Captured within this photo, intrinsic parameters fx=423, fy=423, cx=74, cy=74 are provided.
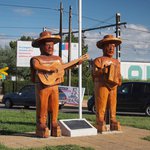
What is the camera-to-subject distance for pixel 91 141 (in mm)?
10047

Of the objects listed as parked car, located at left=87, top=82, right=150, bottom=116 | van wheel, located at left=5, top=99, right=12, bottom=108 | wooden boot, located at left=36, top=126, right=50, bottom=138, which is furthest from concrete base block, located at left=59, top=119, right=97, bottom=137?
van wheel, located at left=5, top=99, right=12, bottom=108

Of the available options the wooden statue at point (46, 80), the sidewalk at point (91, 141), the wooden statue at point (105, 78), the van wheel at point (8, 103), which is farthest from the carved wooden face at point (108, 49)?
the van wheel at point (8, 103)

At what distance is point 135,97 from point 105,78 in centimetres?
1000

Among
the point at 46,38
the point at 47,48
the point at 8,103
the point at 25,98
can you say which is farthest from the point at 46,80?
the point at 8,103

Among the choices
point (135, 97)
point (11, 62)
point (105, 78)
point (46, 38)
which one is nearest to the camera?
point (46, 38)

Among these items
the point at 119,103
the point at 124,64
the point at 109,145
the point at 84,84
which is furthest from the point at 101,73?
the point at 124,64

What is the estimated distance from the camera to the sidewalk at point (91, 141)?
9328 millimetres

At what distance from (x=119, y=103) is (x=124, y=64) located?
50298mm

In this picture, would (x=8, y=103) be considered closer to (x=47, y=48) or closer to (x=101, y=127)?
(x=101, y=127)

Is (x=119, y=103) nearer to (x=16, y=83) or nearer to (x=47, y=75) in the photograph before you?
(x=47, y=75)

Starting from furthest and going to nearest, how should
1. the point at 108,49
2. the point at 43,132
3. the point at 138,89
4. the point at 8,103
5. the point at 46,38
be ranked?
the point at 8,103 < the point at 138,89 < the point at 108,49 < the point at 46,38 < the point at 43,132

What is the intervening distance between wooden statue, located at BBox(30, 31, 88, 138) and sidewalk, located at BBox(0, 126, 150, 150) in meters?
0.35

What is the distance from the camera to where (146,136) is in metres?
11.2

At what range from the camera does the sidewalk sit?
367 inches
